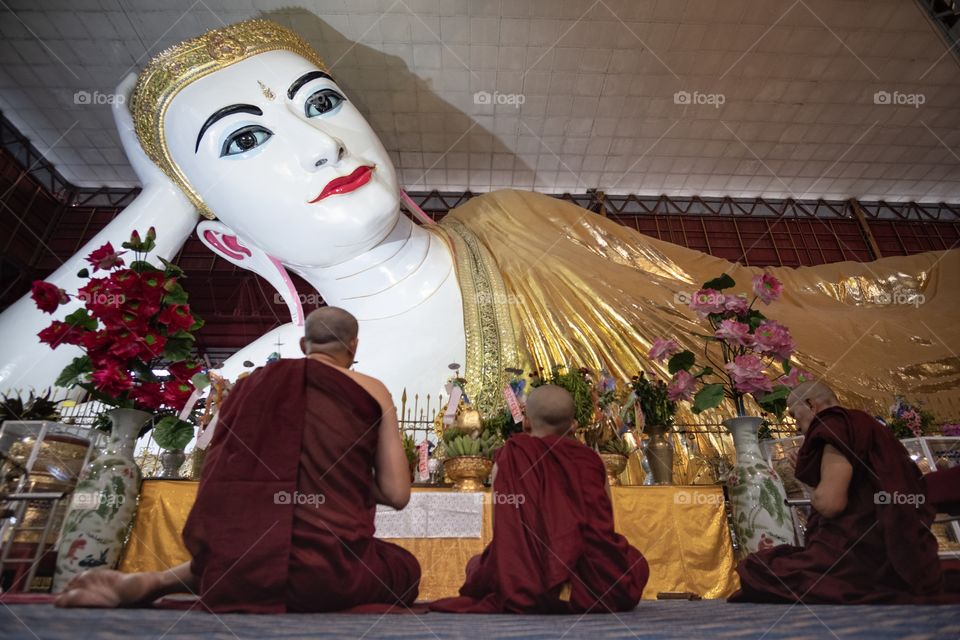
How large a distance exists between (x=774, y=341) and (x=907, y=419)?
1.45 metres

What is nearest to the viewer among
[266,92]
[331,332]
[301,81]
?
[331,332]

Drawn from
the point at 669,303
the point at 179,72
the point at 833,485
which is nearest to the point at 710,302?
the point at 833,485

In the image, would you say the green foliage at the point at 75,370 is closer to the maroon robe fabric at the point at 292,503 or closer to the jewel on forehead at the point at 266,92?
the maroon robe fabric at the point at 292,503

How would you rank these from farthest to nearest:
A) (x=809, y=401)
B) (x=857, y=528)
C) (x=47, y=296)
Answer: (x=47, y=296)
(x=809, y=401)
(x=857, y=528)

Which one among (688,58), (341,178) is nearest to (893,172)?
(688,58)

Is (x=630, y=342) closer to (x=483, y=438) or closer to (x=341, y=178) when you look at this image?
(x=483, y=438)

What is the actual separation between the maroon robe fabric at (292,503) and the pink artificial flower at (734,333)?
119 centimetres

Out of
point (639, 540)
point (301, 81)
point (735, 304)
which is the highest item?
point (301, 81)

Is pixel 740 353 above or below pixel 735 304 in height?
below

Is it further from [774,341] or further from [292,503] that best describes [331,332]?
[774,341]

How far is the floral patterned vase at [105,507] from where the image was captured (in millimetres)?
1541

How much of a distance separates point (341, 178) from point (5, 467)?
1.80 meters

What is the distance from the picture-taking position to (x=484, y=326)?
308 cm

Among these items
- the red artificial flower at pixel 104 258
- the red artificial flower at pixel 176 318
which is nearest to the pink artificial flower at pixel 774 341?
the red artificial flower at pixel 176 318
